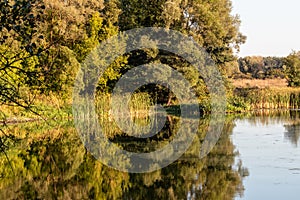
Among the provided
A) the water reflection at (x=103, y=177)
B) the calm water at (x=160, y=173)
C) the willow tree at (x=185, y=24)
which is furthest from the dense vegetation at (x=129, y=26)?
Answer: the water reflection at (x=103, y=177)

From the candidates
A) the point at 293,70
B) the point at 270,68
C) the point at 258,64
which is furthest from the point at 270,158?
the point at 258,64

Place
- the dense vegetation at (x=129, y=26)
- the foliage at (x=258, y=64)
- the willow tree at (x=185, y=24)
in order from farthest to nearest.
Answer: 1. the foliage at (x=258, y=64)
2. the willow tree at (x=185, y=24)
3. the dense vegetation at (x=129, y=26)

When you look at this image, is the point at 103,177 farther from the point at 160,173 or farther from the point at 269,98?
the point at 269,98

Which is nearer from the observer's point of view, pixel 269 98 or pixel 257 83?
pixel 269 98

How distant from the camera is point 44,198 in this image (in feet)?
29.3

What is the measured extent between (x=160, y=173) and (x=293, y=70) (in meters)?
31.8

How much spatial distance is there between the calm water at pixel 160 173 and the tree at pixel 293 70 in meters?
23.5

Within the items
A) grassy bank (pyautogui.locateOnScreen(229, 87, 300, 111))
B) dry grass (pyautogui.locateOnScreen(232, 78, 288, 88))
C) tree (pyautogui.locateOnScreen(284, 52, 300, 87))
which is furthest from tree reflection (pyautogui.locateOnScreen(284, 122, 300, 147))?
tree (pyautogui.locateOnScreen(284, 52, 300, 87))

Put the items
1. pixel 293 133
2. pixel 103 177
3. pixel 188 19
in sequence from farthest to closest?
pixel 188 19
pixel 293 133
pixel 103 177

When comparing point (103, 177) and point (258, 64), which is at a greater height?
point (258, 64)

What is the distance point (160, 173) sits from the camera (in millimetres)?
11055

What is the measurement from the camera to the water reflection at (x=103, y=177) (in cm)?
918

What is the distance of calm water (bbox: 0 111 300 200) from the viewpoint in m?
9.15

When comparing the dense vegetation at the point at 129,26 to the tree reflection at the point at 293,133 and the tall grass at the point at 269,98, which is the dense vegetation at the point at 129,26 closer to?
the tall grass at the point at 269,98
